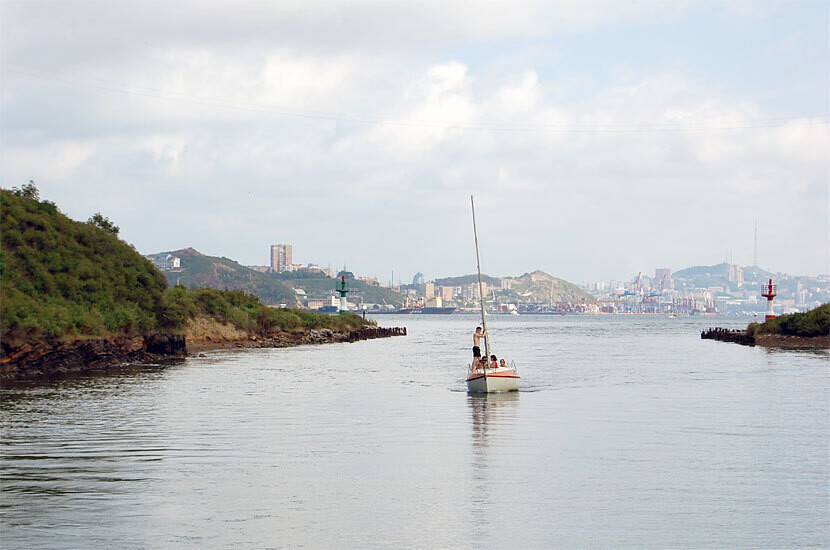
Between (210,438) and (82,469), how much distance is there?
222 inches

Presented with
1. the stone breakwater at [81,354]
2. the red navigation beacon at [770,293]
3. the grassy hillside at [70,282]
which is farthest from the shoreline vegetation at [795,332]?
the stone breakwater at [81,354]

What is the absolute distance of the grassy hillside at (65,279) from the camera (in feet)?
160

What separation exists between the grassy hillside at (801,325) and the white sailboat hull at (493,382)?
2146 inches

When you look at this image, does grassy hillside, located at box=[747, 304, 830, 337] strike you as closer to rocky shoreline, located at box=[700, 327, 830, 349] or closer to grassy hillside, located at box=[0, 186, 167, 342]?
rocky shoreline, located at box=[700, 327, 830, 349]

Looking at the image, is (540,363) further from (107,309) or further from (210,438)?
(210,438)

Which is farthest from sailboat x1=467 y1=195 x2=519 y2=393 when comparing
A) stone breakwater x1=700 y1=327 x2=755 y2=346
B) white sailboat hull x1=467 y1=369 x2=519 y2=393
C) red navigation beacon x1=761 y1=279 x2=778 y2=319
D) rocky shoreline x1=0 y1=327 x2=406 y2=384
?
red navigation beacon x1=761 y1=279 x2=778 y2=319

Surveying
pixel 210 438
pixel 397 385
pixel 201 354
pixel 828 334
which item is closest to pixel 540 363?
pixel 397 385

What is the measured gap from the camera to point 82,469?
19969mm

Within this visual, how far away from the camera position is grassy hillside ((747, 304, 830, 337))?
83688 mm

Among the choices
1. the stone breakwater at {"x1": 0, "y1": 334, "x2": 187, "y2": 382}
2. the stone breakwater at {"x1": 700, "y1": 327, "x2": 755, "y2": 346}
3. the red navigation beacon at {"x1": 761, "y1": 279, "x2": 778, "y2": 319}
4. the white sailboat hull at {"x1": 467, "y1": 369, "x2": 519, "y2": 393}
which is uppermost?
the red navigation beacon at {"x1": 761, "y1": 279, "x2": 778, "y2": 319}

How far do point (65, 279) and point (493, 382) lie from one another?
1238 inches

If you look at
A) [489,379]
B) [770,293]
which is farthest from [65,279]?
[770,293]

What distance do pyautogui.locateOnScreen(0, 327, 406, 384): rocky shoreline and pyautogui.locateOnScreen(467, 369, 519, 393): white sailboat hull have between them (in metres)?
20.9

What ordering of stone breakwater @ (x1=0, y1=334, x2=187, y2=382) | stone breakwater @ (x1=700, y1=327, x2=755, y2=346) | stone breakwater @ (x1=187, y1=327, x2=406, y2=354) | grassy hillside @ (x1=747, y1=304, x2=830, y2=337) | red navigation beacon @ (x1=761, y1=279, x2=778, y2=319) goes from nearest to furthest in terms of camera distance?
1. stone breakwater @ (x1=0, y1=334, x2=187, y2=382)
2. stone breakwater @ (x1=187, y1=327, x2=406, y2=354)
3. grassy hillside @ (x1=747, y1=304, x2=830, y2=337)
4. stone breakwater @ (x1=700, y1=327, x2=755, y2=346)
5. red navigation beacon @ (x1=761, y1=279, x2=778, y2=319)
